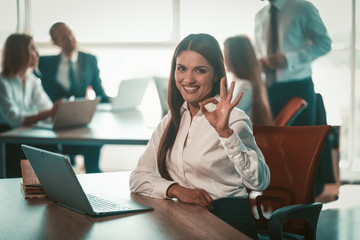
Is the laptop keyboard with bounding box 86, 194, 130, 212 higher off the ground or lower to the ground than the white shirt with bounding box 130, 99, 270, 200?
lower

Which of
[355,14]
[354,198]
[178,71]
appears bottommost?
[354,198]

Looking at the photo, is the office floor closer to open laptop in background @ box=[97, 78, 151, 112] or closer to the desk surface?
open laptop in background @ box=[97, 78, 151, 112]

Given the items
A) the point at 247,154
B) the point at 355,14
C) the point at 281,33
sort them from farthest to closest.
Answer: the point at 355,14 → the point at 281,33 → the point at 247,154

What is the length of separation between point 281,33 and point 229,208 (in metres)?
2.55

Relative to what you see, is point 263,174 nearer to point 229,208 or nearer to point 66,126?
point 229,208

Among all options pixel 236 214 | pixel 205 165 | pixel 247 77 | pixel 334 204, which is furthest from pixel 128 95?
pixel 236 214

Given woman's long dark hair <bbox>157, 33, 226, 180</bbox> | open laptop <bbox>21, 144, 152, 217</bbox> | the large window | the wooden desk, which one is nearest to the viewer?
the wooden desk

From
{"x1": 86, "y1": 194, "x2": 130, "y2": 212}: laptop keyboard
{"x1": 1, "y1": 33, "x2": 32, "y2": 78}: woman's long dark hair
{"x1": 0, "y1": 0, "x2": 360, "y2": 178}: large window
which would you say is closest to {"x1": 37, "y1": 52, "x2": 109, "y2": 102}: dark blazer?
{"x1": 1, "y1": 33, "x2": 32, "y2": 78}: woman's long dark hair

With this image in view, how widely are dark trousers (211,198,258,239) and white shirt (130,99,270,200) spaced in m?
0.03

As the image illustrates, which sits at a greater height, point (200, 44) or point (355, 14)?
point (355, 14)

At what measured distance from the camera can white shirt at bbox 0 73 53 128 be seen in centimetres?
349

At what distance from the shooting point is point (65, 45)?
4367 millimetres

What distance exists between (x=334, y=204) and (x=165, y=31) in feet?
8.28

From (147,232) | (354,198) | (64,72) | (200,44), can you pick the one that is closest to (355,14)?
(354,198)
